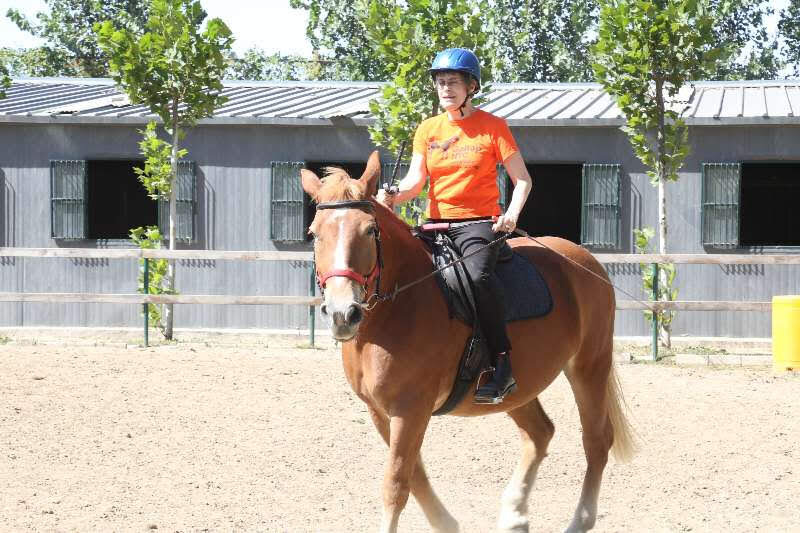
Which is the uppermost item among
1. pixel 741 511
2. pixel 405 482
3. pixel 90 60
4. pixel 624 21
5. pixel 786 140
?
pixel 90 60

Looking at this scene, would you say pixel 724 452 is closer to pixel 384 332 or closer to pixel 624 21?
pixel 384 332

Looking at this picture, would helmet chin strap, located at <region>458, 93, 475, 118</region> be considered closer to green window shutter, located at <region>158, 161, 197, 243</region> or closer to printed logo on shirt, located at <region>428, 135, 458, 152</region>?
printed logo on shirt, located at <region>428, 135, 458, 152</region>

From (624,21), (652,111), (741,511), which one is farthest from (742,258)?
(741,511)

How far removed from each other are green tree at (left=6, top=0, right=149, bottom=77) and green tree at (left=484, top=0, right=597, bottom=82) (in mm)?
11590

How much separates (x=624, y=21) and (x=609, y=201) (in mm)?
2840

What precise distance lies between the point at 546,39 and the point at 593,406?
94.7ft

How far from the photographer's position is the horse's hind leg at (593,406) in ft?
19.7

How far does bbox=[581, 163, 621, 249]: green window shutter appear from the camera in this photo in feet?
51.6

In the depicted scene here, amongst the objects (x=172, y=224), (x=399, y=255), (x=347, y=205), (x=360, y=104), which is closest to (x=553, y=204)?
(x=360, y=104)

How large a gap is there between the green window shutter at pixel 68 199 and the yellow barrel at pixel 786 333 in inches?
412

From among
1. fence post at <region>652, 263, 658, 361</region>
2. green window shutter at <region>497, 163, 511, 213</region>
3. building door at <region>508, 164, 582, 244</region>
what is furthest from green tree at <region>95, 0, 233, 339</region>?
building door at <region>508, 164, 582, 244</region>

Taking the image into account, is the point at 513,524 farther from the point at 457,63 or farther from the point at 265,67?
the point at 265,67

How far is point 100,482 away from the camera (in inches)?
264

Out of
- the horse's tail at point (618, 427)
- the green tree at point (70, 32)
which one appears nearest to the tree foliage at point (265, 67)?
the green tree at point (70, 32)
